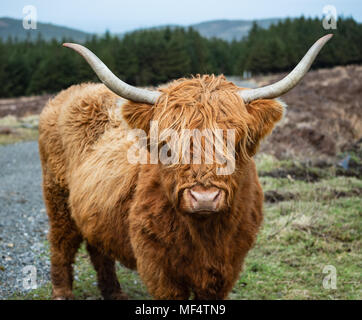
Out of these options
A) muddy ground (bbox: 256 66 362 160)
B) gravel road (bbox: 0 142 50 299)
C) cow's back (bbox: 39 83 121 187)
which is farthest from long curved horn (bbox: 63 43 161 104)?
muddy ground (bbox: 256 66 362 160)

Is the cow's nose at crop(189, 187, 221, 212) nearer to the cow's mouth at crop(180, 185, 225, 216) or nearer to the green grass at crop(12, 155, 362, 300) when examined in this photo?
the cow's mouth at crop(180, 185, 225, 216)

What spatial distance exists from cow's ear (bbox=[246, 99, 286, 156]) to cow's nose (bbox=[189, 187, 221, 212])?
562 mm

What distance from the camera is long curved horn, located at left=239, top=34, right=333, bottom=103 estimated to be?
8.57ft

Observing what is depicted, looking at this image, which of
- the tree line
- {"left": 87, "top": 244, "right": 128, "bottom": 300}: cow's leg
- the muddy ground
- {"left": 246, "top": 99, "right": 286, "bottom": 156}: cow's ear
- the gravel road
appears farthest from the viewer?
the tree line

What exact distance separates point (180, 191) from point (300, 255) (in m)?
3.31

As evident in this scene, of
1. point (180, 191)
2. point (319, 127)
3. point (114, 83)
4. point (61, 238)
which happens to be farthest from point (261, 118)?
point (319, 127)

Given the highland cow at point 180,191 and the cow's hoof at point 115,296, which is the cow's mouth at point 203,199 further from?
the cow's hoof at point 115,296

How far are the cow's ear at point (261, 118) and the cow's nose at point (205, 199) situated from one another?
56 cm

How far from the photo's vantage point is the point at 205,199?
2.28 metres

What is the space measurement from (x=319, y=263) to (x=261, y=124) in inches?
111

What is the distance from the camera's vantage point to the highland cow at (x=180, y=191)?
2529 millimetres

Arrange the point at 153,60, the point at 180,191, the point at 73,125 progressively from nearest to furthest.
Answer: the point at 180,191 < the point at 73,125 < the point at 153,60

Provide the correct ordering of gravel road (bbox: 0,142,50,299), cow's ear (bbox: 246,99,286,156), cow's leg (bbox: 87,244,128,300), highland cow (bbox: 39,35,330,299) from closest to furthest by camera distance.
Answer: highland cow (bbox: 39,35,330,299) < cow's ear (bbox: 246,99,286,156) < cow's leg (bbox: 87,244,128,300) < gravel road (bbox: 0,142,50,299)

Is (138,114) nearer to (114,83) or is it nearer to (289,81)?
(114,83)
